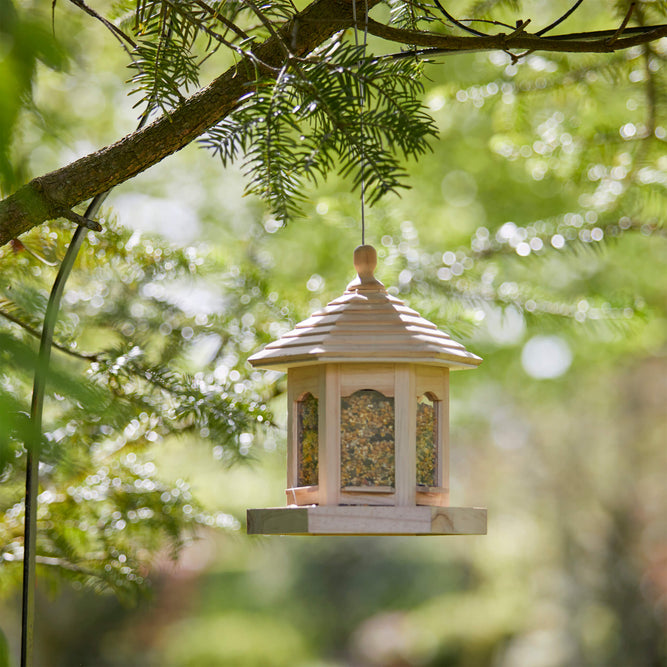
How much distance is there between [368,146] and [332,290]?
1.12m

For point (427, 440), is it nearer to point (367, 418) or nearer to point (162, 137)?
point (367, 418)

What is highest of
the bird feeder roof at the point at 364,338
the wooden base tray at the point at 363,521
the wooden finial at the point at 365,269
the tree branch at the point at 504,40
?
the tree branch at the point at 504,40

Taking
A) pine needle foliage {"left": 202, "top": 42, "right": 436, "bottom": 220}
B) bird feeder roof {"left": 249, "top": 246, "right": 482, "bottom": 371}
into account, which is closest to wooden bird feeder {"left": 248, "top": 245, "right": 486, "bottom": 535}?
bird feeder roof {"left": 249, "top": 246, "right": 482, "bottom": 371}

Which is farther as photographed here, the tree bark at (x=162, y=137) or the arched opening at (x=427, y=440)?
the arched opening at (x=427, y=440)

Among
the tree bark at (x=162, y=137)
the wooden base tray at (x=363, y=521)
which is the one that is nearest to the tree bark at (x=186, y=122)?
the tree bark at (x=162, y=137)

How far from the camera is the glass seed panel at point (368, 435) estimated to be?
1.21 meters

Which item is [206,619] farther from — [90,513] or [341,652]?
[90,513]

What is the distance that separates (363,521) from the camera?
111 centimetres

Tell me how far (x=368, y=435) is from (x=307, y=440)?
4.3 inches

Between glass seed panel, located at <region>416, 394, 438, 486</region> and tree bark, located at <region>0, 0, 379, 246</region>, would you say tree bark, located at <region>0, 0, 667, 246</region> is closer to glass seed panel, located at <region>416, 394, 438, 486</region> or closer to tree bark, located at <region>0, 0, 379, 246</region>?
tree bark, located at <region>0, 0, 379, 246</region>

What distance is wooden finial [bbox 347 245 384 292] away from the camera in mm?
1247

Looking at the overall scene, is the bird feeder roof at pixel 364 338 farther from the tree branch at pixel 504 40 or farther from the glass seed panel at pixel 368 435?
the tree branch at pixel 504 40

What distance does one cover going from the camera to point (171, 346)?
170 cm

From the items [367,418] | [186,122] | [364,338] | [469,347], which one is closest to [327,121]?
[186,122]
